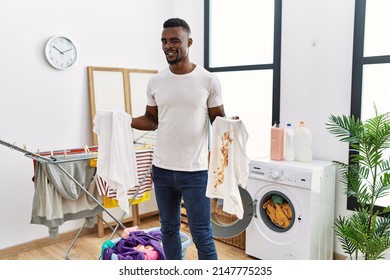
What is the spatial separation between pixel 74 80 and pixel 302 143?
79.6 inches

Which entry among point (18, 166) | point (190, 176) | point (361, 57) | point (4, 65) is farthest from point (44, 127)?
point (361, 57)

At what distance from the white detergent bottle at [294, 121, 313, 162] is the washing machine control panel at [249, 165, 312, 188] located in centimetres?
26

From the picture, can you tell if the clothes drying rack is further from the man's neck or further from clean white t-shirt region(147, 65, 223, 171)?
the man's neck

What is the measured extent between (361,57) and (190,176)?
1663 mm

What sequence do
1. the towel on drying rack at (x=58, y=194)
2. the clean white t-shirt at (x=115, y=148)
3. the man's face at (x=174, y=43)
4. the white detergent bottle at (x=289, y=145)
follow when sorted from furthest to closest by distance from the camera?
1. the white detergent bottle at (x=289, y=145)
2. the towel on drying rack at (x=58, y=194)
3. the clean white t-shirt at (x=115, y=148)
4. the man's face at (x=174, y=43)

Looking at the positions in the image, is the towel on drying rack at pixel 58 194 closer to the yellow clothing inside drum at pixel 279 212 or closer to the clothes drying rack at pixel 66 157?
the clothes drying rack at pixel 66 157

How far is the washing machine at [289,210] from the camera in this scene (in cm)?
245

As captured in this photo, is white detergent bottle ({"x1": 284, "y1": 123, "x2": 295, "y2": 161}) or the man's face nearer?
the man's face

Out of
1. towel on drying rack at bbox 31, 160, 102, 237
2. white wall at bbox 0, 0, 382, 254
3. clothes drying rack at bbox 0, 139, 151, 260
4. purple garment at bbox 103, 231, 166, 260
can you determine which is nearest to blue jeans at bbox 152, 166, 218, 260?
purple garment at bbox 103, 231, 166, 260

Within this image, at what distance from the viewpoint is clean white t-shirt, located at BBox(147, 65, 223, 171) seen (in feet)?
5.31

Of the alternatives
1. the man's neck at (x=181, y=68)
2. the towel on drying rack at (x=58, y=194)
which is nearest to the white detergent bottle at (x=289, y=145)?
the man's neck at (x=181, y=68)

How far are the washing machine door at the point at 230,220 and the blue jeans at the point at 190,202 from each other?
3.71 ft

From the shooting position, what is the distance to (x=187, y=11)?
3.69 metres

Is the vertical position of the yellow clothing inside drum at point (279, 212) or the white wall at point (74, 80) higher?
the white wall at point (74, 80)
